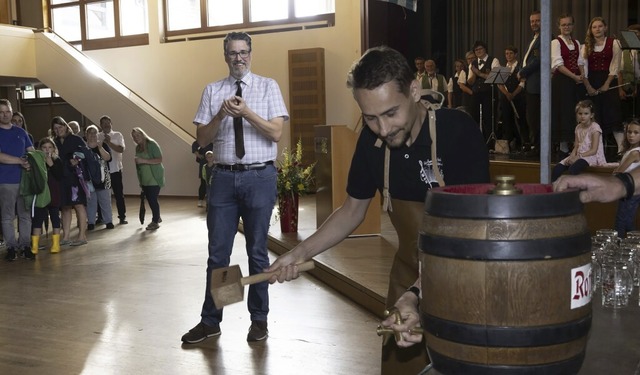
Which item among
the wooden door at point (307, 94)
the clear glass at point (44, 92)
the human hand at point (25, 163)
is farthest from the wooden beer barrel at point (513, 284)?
the clear glass at point (44, 92)

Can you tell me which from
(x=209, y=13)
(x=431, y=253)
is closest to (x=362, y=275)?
(x=431, y=253)

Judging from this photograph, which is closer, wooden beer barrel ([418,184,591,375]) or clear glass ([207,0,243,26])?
wooden beer barrel ([418,184,591,375])

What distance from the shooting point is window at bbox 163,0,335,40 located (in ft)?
46.1

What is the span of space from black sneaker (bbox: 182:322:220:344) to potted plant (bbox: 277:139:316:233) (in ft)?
10.9

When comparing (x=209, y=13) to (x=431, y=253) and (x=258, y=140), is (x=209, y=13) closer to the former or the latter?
(x=258, y=140)

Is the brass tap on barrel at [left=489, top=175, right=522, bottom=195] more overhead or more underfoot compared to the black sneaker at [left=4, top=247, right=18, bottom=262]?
more overhead

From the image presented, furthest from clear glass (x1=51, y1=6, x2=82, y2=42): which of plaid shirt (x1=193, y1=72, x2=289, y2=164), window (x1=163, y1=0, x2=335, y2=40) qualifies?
plaid shirt (x1=193, y1=72, x2=289, y2=164)

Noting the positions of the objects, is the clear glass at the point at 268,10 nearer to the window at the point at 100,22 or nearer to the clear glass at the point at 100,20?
the window at the point at 100,22

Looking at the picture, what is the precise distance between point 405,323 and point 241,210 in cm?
295

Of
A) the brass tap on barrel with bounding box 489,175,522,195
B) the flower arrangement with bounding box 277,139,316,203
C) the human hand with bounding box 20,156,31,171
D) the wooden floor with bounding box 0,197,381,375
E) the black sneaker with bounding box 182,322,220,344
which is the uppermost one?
the brass tap on barrel with bounding box 489,175,522,195

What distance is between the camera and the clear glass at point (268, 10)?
14.4 meters

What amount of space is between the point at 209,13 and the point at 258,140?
11369 millimetres

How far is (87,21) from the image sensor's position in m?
16.8

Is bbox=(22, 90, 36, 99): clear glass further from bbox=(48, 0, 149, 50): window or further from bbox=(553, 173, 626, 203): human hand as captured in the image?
bbox=(553, 173, 626, 203): human hand
